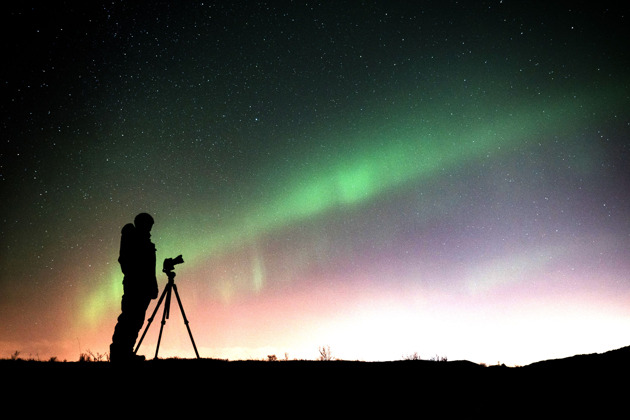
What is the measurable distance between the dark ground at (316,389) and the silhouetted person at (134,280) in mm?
594

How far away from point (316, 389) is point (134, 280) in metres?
3.58

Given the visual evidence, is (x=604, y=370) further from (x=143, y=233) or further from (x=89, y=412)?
(x=143, y=233)

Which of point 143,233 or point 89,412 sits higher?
point 143,233

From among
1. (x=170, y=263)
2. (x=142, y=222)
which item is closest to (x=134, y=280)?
(x=170, y=263)

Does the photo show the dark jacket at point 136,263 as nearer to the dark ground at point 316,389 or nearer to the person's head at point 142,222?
the person's head at point 142,222

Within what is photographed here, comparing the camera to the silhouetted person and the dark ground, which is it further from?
the dark ground

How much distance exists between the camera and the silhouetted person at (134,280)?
6117 millimetres

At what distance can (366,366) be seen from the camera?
6.45 metres

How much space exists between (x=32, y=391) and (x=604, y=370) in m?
7.33

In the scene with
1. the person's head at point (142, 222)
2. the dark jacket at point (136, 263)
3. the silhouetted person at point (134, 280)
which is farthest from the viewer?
the person's head at point (142, 222)

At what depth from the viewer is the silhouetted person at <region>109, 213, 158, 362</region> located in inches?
241

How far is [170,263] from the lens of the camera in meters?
6.86

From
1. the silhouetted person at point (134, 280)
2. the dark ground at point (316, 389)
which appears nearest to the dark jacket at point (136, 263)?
the silhouetted person at point (134, 280)

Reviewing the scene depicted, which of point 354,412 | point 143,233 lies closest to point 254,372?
point 354,412
